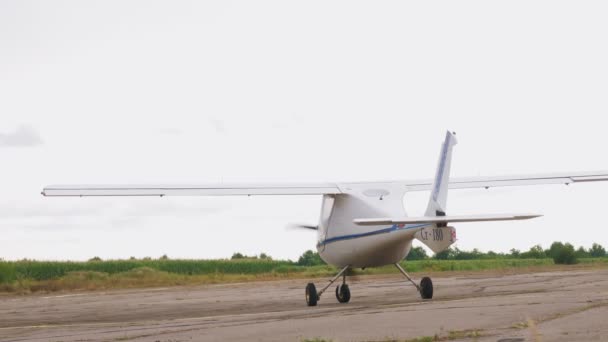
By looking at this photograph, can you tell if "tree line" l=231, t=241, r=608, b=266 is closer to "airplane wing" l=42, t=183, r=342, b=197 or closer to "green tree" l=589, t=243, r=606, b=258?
"green tree" l=589, t=243, r=606, b=258

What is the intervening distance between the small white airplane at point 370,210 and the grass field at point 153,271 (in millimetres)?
27633

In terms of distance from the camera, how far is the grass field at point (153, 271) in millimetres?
51062

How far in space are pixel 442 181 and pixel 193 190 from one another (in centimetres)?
644

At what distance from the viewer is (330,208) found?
2238 centimetres

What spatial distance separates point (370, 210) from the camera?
818 inches

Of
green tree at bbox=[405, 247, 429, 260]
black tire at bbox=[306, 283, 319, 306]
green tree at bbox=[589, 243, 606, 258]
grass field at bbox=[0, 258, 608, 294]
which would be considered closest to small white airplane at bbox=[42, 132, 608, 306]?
black tire at bbox=[306, 283, 319, 306]

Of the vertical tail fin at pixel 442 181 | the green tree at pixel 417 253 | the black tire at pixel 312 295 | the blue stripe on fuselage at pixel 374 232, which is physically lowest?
the black tire at pixel 312 295

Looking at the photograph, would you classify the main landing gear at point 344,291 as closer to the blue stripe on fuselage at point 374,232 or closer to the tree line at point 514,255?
the blue stripe on fuselage at point 374,232

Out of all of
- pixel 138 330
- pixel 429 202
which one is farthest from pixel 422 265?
pixel 138 330

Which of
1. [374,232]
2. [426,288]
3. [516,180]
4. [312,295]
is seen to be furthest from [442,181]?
[516,180]

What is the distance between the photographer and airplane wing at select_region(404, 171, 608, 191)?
23031mm

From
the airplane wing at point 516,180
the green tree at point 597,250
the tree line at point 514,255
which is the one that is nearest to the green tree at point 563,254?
the tree line at point 514,255

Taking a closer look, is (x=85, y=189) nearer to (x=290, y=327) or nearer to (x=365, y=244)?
(x=365, y=244)

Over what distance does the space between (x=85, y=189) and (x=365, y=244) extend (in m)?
6.75
